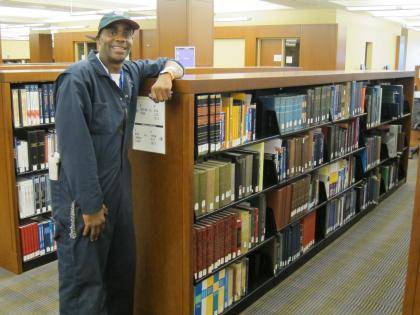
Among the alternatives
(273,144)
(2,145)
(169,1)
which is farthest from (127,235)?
(169,1)

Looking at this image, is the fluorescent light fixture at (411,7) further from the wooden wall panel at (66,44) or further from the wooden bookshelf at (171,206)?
the wooden wall panel at (66,44)

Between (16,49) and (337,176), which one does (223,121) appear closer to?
(337,176)

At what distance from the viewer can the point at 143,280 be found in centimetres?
265

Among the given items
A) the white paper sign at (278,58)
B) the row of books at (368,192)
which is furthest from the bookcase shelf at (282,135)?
the white paper sign at (278,58)

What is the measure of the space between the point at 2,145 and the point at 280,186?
6.44 feet

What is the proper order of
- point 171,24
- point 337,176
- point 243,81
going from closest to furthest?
point 243,81
point 337,176
point 171,24

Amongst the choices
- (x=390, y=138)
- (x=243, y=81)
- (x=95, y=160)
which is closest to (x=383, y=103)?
(x=390, y=138)

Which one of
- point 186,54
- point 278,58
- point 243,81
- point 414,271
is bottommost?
point 414,271

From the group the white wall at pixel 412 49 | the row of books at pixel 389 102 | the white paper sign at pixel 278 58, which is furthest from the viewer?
the white wall at pixel 412 49

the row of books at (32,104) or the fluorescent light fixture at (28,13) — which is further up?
the fluorescent light fixture at (28,13)

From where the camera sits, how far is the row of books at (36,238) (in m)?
3.44

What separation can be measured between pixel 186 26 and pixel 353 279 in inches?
144

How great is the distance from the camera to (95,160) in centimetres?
206

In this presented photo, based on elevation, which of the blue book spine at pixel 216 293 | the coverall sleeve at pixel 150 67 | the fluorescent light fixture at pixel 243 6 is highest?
the fluorescent light fixture at pixel 243 6
